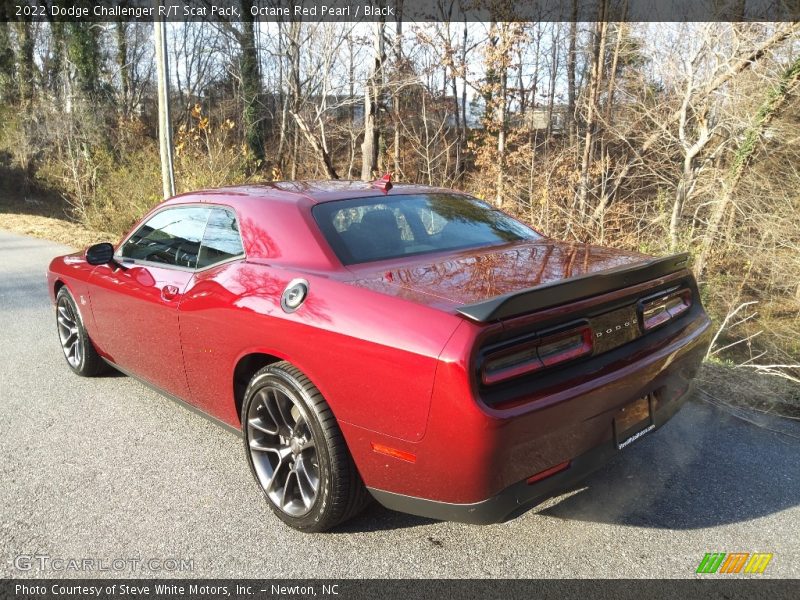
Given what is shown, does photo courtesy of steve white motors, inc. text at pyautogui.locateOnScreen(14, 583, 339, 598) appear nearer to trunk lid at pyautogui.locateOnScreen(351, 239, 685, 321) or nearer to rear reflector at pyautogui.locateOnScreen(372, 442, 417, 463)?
rear reflector at pyautogui.locateOnScreen(372, 442, 417, 463)

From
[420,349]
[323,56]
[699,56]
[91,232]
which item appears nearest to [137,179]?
[91,232]

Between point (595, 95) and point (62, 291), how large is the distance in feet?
41.4

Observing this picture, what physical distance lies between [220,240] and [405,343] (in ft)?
5.17

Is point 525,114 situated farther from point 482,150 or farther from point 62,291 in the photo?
point 62,291

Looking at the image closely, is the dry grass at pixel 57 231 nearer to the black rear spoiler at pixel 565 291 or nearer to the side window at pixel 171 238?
the side window at pixel 171 238

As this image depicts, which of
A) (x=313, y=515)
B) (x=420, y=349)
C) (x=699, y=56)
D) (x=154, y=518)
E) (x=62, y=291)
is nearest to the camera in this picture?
(x=420, y=349)

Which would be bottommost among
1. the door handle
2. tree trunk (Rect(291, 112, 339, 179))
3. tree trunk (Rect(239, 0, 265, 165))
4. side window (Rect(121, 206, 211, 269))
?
the door handle

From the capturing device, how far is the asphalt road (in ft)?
7.91

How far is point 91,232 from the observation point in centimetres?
1411

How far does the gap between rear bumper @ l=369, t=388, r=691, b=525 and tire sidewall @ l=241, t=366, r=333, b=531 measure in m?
0.21

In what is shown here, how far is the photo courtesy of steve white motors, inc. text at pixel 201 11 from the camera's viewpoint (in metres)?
12.7

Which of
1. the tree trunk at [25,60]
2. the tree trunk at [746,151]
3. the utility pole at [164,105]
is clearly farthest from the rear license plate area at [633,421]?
the tree trunk at [25,60]

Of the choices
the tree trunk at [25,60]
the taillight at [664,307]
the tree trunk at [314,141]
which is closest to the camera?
the taillight at [664,307]

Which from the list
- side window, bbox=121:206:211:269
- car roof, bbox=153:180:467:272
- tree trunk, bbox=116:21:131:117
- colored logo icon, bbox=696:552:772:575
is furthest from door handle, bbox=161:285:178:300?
tree trunk, bbox=116:21:131:117
